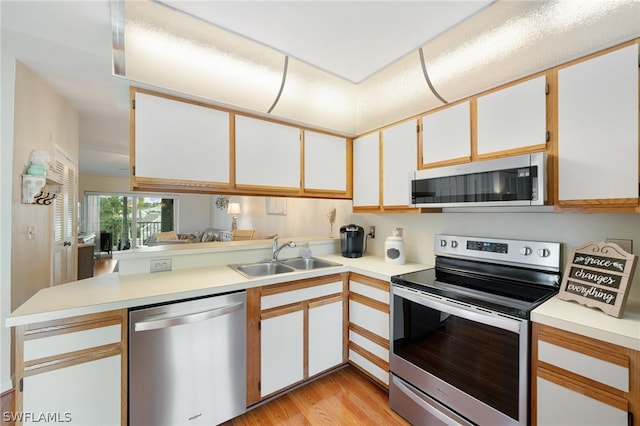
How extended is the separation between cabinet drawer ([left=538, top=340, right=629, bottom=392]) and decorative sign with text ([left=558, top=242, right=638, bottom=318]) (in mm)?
236

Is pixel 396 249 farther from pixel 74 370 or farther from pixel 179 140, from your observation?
pixel 74 370

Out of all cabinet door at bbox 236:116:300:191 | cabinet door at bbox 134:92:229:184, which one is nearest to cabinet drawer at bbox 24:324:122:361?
cabinet door at bbox 134:92:229:184

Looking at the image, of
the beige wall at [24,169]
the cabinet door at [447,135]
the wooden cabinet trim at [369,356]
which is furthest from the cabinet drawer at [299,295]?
A: the beige wall at [24,169]

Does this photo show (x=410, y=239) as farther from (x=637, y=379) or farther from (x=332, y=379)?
(x=637, y=379)

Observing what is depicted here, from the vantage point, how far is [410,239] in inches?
93.6

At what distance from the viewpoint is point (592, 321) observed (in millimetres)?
1069

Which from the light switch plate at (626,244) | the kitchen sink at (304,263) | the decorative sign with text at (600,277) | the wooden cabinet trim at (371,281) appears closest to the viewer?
the decorative sign with text at (600,277)

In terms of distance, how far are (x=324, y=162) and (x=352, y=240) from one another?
81 centimetres

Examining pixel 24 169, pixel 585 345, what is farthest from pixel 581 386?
pixel 24 169

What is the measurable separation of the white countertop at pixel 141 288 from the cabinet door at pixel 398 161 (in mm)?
600

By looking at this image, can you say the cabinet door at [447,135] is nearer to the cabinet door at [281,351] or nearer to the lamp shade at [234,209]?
the cabinet door at [281,351]

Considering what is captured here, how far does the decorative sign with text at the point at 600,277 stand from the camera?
1107 mm

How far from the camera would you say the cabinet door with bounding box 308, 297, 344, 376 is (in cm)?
197

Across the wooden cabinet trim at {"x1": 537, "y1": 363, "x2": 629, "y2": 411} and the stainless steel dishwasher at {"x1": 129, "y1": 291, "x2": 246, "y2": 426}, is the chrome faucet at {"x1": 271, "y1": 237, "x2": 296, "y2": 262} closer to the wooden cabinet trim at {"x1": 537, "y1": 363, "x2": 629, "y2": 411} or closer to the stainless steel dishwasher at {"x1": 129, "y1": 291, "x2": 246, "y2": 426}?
the stainless steel dishwasher at {"x1": 129, "y1": 291, "x2": 246, "y2": 426}
